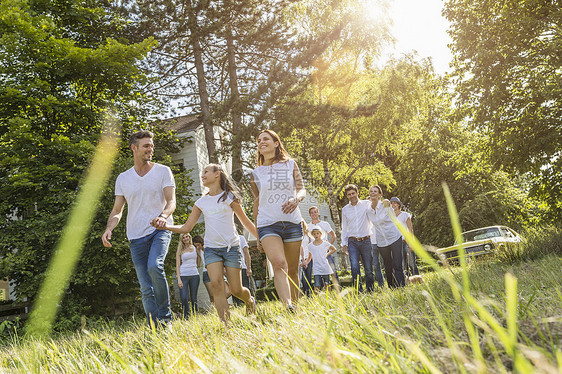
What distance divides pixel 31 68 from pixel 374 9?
15029 mm

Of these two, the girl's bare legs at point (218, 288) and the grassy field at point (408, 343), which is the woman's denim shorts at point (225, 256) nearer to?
the girl's bare legs at point (218, 288)

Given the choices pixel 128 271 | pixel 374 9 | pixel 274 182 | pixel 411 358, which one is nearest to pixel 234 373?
pixel 411 358

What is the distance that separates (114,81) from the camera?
16.5 m

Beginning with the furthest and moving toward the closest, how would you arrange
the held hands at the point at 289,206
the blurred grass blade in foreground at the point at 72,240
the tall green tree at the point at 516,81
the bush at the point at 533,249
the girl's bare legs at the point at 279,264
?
the tall green tree at the point at 516,81, the blurred grass blade in foreground at the point at 72,240, the bush at the point at 533,249, the held hands at the point at 289,206, the girl's bare legs at the point at 279,264

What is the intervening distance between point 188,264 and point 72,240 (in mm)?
4722

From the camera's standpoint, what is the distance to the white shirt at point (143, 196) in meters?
5.12

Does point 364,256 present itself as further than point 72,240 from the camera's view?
No

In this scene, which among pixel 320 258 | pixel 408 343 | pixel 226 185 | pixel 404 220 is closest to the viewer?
pixel 408 343

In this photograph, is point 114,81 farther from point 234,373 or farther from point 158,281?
point 234,373

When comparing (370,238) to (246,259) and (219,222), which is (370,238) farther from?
(219,222)

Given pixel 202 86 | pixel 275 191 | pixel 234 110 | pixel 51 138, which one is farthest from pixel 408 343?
pixel 202 86

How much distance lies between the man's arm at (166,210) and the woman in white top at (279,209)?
0.92m

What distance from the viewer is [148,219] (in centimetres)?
513

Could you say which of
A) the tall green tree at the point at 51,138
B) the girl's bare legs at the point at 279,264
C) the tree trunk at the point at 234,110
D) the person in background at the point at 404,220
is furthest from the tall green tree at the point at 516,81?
the girl's bare legs at the point at 279,264
